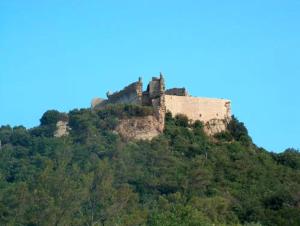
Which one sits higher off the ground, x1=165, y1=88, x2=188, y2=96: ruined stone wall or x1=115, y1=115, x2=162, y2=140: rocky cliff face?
x1=165, y1=88, x2=188, y2=96: ruined stone wall

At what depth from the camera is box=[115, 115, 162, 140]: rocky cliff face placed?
200 ft

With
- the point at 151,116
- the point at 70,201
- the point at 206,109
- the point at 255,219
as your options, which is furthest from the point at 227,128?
the point at 70,201

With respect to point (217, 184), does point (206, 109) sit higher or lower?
higher

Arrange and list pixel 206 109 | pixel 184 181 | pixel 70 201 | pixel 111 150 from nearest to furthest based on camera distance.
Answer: pixel 70 201 → pixel 184 181 → pixel 111 150 → pixel 206 109

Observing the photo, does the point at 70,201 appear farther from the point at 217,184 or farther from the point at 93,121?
the point at 93,121

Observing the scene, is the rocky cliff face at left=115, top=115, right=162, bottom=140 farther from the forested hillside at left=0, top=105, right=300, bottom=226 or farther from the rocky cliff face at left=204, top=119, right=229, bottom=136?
the rocky cliff face at left=204, top=119, right=229, bottom=136

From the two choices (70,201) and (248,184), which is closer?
(70,201)

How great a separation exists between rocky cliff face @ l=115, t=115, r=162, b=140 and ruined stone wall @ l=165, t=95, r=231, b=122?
199cm

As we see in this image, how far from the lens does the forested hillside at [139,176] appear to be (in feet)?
151

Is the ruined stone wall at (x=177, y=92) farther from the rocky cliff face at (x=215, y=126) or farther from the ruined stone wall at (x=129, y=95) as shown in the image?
the rocky cliff face at (x=215, y=126)

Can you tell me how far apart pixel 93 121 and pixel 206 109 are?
7.29 m

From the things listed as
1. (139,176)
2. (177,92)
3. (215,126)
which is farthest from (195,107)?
(139,176)

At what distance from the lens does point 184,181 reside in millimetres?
55281

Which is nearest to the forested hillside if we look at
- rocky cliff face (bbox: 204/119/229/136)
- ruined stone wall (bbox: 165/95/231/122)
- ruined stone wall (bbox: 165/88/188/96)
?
rocky cliff face (bbox: 204/119/229/136)
